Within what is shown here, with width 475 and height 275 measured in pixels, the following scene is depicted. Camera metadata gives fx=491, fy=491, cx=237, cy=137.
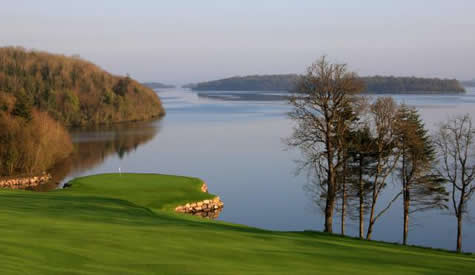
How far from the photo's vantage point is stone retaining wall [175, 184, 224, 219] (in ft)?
108

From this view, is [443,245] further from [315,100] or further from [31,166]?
[31,166]

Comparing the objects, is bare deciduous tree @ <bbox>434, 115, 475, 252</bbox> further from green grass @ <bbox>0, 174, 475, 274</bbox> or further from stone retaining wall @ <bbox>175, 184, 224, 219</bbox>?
stone retaining wall @ <bbox>175, 184, 224, 219</bbox>

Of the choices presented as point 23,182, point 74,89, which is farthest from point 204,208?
point 74,89

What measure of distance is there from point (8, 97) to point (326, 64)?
122 feet

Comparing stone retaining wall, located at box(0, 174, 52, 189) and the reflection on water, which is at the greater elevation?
the reflection on water

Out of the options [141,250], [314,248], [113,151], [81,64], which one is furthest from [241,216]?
[81,64]

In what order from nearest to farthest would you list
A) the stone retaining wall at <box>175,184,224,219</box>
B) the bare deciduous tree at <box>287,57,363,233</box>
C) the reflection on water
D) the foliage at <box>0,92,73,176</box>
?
1. the bare deciduous tree at <box>287,57,363,233</box>
2. the stone retaining wall at <box>175,184,224,219</box>
3. the foliage at <box>0,92,73,176</box>
4. the reflection on water

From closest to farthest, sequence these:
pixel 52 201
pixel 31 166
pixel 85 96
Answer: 1. pixel 52 201
2. pixel 31 166
3. pixel 85 96

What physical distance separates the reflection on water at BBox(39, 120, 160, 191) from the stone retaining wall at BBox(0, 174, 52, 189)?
1065 millimetres

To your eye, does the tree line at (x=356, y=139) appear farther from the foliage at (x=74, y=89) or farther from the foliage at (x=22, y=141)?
the foliage at (x=74, y=89)

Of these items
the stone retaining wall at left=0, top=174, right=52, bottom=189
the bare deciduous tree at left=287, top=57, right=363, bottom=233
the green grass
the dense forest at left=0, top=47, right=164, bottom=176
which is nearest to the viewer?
the green grass

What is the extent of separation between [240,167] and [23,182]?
20.0 metres

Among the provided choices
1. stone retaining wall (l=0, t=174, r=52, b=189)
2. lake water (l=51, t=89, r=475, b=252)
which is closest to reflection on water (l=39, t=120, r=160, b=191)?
lake water (l=51, t=89, r=475, b=252)

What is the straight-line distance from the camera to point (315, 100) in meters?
24.0
